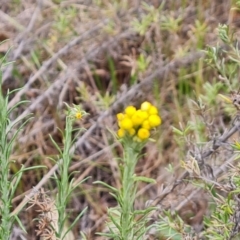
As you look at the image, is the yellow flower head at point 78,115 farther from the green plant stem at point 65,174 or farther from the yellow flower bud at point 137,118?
the yellow flower bud at point 137,118

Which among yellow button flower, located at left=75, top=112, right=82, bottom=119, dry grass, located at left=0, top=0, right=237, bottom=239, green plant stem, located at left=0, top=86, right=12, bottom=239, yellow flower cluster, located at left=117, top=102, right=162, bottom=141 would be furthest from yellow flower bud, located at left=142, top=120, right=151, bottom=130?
dry grass, located at left=0, top=0, right=237, bottom=239

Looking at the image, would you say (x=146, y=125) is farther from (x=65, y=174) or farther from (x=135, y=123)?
(x=65, y=174)

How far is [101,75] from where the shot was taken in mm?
2766

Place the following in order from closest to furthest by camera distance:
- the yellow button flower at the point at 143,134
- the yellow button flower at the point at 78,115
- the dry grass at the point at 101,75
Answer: the yellow button flower at the point at 143,134 → the yellow button flower at the point at 78,115 → the dry grass at the point at 101,75

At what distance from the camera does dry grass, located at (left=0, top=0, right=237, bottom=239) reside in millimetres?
2406

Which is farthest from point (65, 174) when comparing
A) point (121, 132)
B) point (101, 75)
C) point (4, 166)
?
point (101, 75)

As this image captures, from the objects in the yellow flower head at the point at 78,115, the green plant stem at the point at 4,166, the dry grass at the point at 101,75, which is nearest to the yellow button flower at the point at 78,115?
the yellow flower head at the point at 78,115

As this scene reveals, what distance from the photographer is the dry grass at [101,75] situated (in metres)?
2.41

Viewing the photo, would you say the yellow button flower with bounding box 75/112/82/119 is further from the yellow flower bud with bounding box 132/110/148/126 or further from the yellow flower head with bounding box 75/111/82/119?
the yellow flower bud with bounding box 132/110/148/126

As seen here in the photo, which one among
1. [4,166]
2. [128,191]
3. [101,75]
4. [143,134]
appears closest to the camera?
[143,134]

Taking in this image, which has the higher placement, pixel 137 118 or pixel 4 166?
pixel 137 118

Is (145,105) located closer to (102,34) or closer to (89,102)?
(89,102)

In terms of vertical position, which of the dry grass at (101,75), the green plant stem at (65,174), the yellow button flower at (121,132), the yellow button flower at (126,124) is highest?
the yellow button flower at (126,124)

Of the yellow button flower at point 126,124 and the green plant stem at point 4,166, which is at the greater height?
the yellow button flower at point 126,124
